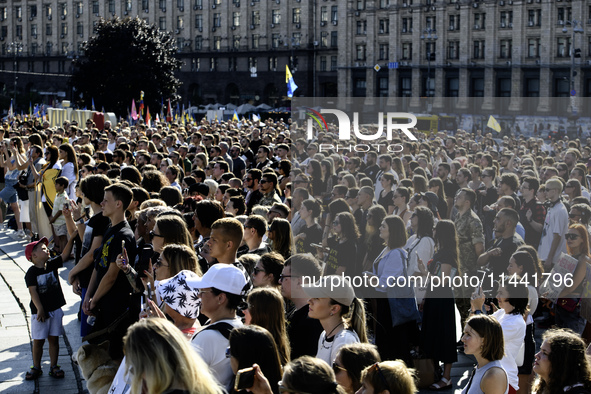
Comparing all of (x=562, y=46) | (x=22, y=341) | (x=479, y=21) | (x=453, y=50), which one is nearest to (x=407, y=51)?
(x=453, y=50)

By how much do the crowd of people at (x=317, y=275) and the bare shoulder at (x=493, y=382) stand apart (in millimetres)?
13

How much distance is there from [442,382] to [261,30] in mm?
78807

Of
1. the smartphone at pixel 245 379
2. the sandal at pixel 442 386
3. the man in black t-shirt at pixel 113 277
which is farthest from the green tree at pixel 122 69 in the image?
the smartphone at pixel 245 379

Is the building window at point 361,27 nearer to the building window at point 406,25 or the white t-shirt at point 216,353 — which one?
the building window at point 406,25

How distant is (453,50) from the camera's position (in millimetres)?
70438

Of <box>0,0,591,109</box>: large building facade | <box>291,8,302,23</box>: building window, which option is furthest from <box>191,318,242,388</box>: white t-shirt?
<box>291,8,302,23</box>: building window

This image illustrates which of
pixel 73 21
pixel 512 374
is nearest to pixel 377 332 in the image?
pixel 512 374

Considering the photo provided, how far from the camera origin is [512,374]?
6.23 metres

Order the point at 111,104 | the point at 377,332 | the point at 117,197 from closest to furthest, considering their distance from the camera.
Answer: the point at 117,197 < the point at 377,332 < the point at 111,104

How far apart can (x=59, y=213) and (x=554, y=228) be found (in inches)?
285

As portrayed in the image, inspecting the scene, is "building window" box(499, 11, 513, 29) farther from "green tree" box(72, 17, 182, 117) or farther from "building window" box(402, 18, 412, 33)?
"green tree" box(72, 17, 182, 117)

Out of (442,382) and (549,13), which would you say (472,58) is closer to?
(549,13)

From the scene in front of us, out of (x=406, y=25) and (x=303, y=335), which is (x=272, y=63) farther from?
(x=303, y=335)

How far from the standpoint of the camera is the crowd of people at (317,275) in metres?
4.48
